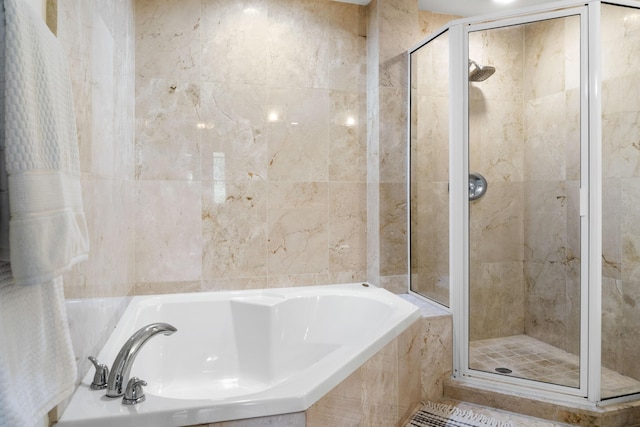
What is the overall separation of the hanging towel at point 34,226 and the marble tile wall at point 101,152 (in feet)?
1.20

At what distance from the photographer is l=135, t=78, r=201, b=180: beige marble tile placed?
2287mm

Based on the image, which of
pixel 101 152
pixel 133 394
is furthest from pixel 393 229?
pixel 133 394

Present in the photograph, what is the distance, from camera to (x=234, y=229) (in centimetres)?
244

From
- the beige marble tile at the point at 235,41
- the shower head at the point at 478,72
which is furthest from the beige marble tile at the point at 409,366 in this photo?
the beige marble tile at the point at 235,41

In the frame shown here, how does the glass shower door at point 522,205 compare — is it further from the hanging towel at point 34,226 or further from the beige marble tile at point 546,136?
the hanging towel at point 34,226

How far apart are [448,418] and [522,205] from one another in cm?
119

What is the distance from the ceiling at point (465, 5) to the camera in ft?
8.54

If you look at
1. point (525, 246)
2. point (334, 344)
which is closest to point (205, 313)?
point (334, 344)

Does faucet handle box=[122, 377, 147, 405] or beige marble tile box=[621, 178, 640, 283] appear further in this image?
beige marble tile box=[621, 178, 640, 283]

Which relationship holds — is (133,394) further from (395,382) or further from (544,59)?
(544,59)

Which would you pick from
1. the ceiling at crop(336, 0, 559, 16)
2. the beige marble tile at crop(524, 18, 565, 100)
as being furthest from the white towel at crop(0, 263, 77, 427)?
the ceiling at crop(336, 0, 559, 16)

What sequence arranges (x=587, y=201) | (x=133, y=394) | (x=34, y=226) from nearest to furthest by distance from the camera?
(x=34, y=226) < (x=133, y=394) < (x=587, y=201)

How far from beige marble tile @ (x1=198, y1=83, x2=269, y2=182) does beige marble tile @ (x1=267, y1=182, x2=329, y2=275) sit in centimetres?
19

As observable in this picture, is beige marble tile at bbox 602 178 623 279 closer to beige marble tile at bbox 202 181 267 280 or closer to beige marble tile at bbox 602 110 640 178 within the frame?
beige marble tile at bbox 602 110 640 178
